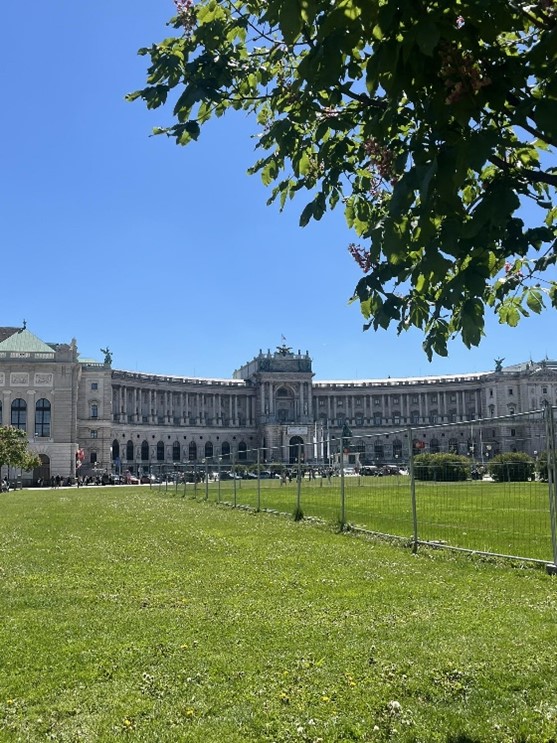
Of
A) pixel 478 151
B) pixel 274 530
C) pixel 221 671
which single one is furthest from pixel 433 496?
pixel 478 151

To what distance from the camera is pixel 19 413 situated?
94.8 m

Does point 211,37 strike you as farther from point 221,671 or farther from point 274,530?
point 274,530

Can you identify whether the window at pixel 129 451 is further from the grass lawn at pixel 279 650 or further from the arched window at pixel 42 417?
the grass lawn at pixel 279 650

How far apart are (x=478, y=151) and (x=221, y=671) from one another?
4.69 meters

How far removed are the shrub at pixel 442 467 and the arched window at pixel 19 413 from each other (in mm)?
87790

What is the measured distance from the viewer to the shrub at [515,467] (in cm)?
1120

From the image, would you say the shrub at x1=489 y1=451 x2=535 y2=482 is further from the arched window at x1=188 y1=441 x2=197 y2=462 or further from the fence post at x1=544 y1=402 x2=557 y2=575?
the arched window at x1=188 y1=441 x2=197 y2=462

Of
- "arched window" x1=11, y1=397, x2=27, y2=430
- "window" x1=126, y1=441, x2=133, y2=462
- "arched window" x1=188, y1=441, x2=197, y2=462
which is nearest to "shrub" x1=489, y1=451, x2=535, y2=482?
"arched window" x1=11, y1=397, x2=27, y2=430

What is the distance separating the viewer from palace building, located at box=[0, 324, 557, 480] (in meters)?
94.8

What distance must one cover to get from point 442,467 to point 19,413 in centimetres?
8981

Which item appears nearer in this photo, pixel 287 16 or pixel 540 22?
pixel 287 16

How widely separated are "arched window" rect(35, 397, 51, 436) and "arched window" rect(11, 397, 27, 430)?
156 centimetres

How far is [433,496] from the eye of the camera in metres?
13.8

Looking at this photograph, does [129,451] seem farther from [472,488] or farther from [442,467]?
[472,488]
